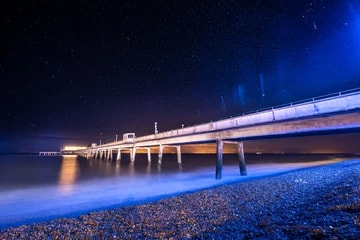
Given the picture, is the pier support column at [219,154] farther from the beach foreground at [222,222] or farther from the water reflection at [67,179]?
the water reflection at [67,179]

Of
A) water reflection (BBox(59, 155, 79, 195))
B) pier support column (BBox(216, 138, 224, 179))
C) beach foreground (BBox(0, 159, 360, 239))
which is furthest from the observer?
pier support column (BBox(216, 138, 224, 179))

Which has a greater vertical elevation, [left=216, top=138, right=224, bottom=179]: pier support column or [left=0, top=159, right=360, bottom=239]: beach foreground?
[left=216, top=138, right=224, bottom=179]: pier support column

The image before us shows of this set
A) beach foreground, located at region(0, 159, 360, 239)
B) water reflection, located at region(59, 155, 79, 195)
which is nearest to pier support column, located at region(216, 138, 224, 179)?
beach foreground, located at region(0, 159, 360, 239)

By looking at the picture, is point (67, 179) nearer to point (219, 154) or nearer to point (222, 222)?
point (219, 154)

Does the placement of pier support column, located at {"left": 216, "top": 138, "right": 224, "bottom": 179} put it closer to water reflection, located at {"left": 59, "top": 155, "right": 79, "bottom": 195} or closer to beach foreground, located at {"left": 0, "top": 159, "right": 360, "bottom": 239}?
beach foreground, located at {"left": 0, "top": 159, "right": 360, "bottom": 239}

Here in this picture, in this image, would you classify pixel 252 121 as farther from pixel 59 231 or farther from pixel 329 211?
pixel 59 231

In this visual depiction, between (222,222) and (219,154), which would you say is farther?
(219,154)

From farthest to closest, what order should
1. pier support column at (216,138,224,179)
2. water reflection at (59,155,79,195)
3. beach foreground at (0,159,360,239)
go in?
pier support column at (216,138,224,179)
water reflection at (59,155,79,195)
beach foreground at (0,159,360,239)

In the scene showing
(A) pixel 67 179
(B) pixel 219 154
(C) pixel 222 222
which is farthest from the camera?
(A) pixel 67 179

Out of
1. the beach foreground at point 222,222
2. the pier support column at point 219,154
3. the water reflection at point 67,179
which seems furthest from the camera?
the pier support column at point 219,154

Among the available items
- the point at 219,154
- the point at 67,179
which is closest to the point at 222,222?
the point at 219,154

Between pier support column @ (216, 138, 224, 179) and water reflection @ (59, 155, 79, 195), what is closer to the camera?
water reflection @ (59, 155, 79, 195)

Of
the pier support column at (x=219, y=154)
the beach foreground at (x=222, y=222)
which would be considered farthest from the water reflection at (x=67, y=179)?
the pier support column at (x=219, y=154)

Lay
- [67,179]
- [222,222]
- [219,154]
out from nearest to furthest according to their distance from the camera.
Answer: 1. [222,222]
2. [219,154]
3. [67,179]
